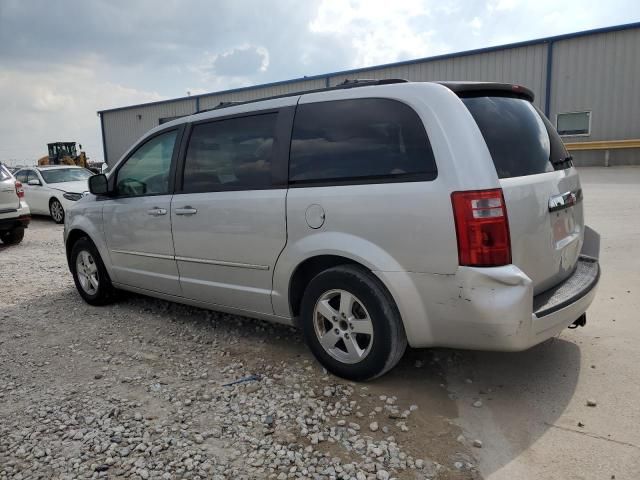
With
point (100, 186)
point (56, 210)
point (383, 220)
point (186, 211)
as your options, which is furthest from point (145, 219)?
point (56, 210)

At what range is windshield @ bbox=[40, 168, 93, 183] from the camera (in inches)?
525

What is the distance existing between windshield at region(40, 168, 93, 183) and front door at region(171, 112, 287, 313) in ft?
35.7

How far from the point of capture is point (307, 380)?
3355 millimetres

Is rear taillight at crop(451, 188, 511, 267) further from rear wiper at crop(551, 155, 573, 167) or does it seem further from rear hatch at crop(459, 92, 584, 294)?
rear wiper at crop(551, 155, 573, 167)

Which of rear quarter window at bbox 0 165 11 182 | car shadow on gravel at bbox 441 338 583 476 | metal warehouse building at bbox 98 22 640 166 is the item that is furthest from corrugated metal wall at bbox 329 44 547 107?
car shadow on gravel at bbox 441 338 583 476

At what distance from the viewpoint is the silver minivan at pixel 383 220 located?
270 centimetres

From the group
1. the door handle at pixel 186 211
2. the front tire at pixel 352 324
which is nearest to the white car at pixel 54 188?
the door handle at pixel 186 211

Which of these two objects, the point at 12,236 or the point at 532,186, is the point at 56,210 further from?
the point at 532,186

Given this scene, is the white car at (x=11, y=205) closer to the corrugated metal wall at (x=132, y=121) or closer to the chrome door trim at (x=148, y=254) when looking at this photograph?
the chrome door trim at (x=148, y=254)

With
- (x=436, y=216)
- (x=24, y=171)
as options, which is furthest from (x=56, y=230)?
(x=436, y=216)

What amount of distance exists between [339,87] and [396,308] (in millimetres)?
1513

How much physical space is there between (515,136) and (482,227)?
77 centimetres

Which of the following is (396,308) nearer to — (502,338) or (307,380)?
(502,338)

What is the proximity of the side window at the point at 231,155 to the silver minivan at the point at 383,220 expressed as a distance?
12 millimetres
